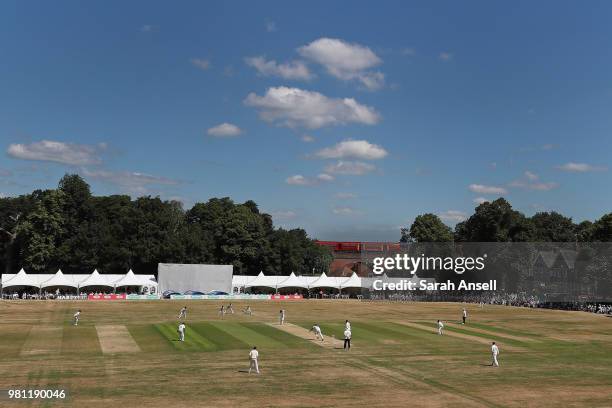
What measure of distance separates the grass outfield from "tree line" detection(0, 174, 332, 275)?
1945 inches

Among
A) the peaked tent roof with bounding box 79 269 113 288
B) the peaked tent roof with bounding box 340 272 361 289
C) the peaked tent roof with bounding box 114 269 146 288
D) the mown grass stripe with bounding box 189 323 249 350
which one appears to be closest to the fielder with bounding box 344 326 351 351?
the mown grass stripe with bounding box 189 323 249 350

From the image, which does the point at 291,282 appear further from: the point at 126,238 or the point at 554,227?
the point at 554,227

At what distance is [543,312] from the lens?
90125 mm

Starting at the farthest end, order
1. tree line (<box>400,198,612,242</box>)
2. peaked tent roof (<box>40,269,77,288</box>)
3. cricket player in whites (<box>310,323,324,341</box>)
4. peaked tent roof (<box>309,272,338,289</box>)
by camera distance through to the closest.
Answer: tree line (<box>400,198,612,242</box>)
peaked tent roof (<box>309,272,338,289</box>)
peaked tent roof (<box>40,269,77,288</box>)
cricket player in whites (<box>310,323,324,341</box>)

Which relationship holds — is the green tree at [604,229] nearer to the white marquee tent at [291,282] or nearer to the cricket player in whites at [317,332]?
the white marquee tent at [291,282]

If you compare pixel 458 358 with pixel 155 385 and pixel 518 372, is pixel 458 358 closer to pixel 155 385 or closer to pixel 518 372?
pixel 518 372

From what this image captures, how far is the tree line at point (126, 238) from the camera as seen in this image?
120 m

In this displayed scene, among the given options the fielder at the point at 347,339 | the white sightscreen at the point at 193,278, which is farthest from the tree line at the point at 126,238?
the fielder at the point at 347,339

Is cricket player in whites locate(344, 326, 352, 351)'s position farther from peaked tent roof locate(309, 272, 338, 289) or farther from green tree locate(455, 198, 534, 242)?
green tree locate(455, 198, 534, 242)

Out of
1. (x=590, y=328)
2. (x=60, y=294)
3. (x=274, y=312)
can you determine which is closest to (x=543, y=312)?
(x=590, y=328)

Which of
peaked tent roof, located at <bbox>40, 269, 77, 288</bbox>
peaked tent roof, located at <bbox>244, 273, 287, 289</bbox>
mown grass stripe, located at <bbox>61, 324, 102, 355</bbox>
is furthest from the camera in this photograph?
peaked tent roof, located at <bbox>244, 273, 287, 289</bbox>

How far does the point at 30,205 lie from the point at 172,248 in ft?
172

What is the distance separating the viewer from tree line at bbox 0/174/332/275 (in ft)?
395

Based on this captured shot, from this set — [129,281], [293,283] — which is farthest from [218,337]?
[293,283]
